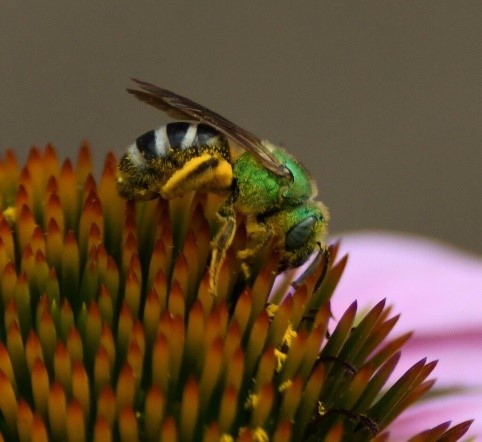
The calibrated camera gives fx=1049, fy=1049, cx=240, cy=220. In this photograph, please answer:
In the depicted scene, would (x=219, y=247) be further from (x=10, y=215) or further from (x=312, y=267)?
(x=10, y=215)

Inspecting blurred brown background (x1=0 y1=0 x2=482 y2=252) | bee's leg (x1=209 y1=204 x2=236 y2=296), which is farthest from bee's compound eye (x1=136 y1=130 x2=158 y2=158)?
blurred brown background (x1=0 y1=0 x2=482 y2=252)

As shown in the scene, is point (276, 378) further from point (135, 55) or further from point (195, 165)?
point (135, 55)

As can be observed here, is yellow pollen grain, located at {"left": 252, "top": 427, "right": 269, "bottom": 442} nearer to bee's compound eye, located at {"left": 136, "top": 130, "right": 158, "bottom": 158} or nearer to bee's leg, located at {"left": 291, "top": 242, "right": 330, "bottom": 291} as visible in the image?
bee's leg, located at {"left": 291, "top": 242, "right": 330, "bottom": 291}

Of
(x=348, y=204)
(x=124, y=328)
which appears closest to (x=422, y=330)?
(x=124, y=328)

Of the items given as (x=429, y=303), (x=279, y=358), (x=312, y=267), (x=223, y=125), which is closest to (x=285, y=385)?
(x=279, y=358)

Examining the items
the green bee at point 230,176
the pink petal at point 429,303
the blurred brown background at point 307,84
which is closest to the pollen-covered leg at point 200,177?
the green bee at point 230,176

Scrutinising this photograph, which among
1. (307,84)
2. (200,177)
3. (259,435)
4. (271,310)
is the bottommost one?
(259,435)

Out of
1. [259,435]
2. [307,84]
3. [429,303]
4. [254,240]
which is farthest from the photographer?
[307,84]
